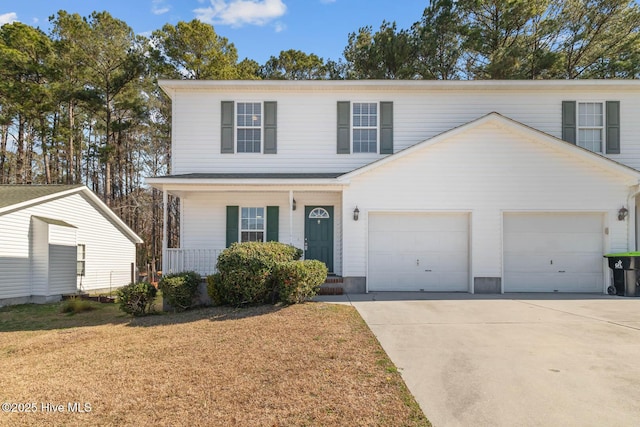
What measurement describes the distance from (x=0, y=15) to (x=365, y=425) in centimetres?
2594

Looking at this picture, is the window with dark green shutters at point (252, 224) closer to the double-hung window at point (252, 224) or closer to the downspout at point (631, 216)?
the double-hung window at point (252, 224)

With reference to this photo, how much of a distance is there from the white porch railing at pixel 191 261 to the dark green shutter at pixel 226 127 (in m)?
3.34

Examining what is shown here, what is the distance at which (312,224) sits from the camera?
11664 millimetres

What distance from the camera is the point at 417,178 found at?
10.4 meters

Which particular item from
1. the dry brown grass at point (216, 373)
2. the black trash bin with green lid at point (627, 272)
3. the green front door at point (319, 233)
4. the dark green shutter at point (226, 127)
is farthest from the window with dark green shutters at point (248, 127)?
the black trash bin with green lid at point (627, 272)

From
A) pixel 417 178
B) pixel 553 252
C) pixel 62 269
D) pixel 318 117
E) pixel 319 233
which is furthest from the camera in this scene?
pixel 62 269

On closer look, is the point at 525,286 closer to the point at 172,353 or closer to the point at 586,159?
the point at 586,159

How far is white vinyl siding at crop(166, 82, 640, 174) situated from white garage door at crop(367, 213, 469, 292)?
253cm

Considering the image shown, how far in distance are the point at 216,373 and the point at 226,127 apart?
8.89 m

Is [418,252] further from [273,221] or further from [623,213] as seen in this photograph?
[623,213]

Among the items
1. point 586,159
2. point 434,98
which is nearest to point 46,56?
point 434,98

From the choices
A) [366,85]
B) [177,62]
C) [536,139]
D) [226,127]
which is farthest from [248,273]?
[177,62]

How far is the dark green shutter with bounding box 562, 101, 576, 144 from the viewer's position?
11.7 metres

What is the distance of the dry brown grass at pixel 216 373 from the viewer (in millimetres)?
3611
